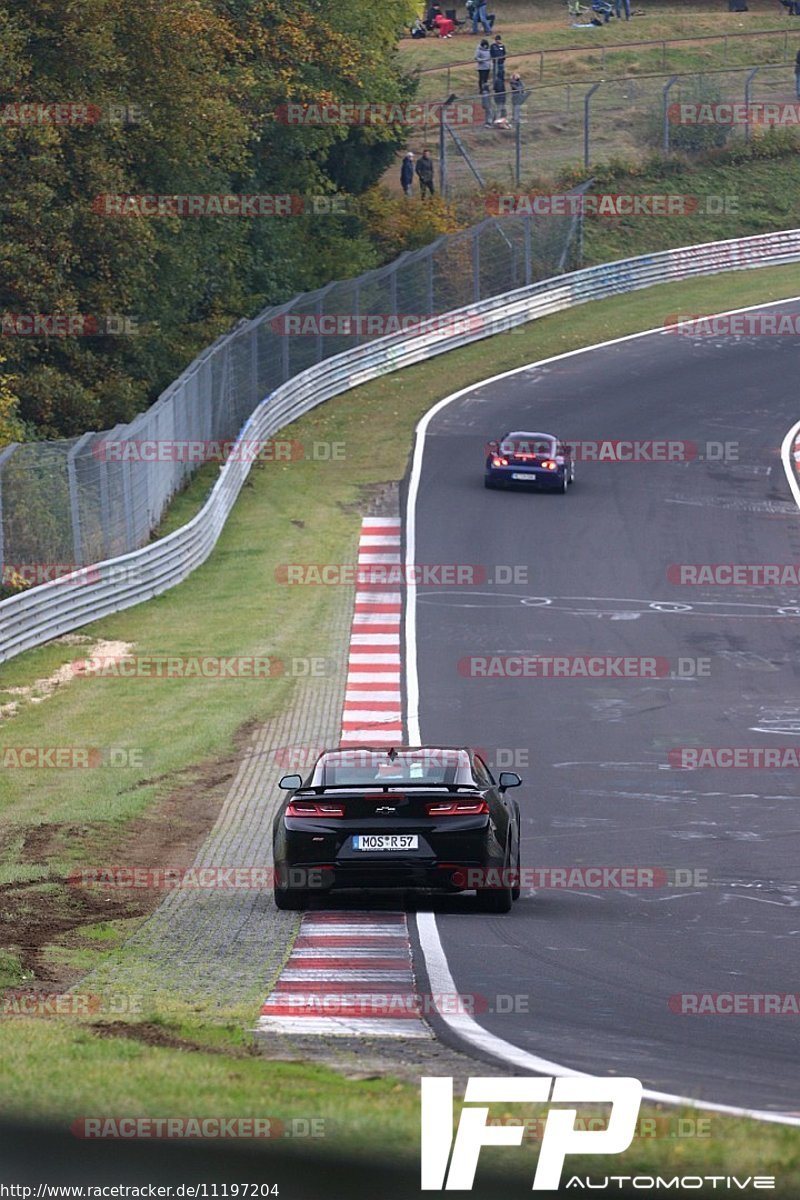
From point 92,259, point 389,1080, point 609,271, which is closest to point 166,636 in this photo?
point 92,259

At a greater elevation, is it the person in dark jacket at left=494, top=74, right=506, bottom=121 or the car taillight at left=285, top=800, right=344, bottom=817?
the person in dark jacket at left=494, top=74, right=506, bottom=121

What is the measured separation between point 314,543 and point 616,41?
2060 inches

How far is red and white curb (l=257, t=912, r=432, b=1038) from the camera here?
32.8 ft

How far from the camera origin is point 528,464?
38.6 meters

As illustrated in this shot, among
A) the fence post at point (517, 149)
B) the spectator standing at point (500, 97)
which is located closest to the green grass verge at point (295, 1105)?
the fence post at point (517, 149)

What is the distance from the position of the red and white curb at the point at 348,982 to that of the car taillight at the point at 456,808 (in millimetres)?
803

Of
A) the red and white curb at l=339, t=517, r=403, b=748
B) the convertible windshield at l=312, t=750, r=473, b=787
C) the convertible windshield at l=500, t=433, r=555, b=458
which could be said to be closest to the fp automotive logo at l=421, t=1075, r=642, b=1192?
the convertible windshield at l=312, t=750, r=473, b=787

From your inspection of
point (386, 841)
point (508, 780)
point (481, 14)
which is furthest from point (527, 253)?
point (386, 841)

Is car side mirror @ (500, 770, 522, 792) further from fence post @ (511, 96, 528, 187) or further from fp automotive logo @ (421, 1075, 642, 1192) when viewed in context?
fence post @ (511, 96, 528, 187)

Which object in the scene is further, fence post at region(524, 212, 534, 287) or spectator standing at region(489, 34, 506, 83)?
spectator standing at region(489, 34, 506, 83)

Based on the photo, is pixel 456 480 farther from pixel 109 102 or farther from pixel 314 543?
pixel 109 102

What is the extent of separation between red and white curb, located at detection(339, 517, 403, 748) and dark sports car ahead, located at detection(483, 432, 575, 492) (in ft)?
9.91

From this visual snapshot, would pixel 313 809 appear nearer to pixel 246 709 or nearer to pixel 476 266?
pixel 246 709

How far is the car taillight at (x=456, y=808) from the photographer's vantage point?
44.4 ft
